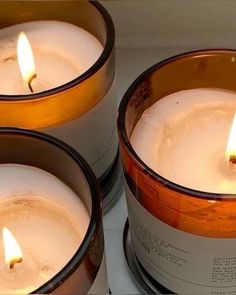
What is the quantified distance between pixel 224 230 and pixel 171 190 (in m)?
0.04

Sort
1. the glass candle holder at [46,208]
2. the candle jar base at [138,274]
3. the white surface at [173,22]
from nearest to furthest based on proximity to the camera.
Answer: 1. the glass candle holder at [46,208]
2. the candle jar base at [138,274]
3. the white surface at [173,22]

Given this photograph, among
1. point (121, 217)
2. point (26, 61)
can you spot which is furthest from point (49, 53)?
point (121, 217)

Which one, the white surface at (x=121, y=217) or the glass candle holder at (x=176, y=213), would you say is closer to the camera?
the glass candle holder at (x=176, y=213)

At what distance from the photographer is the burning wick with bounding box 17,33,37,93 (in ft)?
1.68

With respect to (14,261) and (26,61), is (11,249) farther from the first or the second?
(26,61)

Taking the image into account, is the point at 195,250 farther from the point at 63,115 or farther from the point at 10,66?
the point at 10,66

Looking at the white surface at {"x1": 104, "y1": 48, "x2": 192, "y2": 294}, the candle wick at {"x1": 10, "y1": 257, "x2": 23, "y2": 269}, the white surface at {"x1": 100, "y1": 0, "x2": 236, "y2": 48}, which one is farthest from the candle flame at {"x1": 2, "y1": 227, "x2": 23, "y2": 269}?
the white surface at {"x1": 100, "y1": 0, "x2": 236, "y2": 48}

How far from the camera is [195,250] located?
40cm

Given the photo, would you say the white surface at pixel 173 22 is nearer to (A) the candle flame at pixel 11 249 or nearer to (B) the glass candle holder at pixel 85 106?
(B) the glass candle holder at pixel 85 106

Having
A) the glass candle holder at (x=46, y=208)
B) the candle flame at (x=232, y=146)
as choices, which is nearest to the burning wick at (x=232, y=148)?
the candle flame at (x=232, y=146)

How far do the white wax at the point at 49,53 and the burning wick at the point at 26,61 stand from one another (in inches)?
0.4

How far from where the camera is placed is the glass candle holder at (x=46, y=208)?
1.20 feet

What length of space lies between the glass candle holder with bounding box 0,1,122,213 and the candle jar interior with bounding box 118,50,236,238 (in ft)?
0.11

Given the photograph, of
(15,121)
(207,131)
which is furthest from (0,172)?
(207,131)
